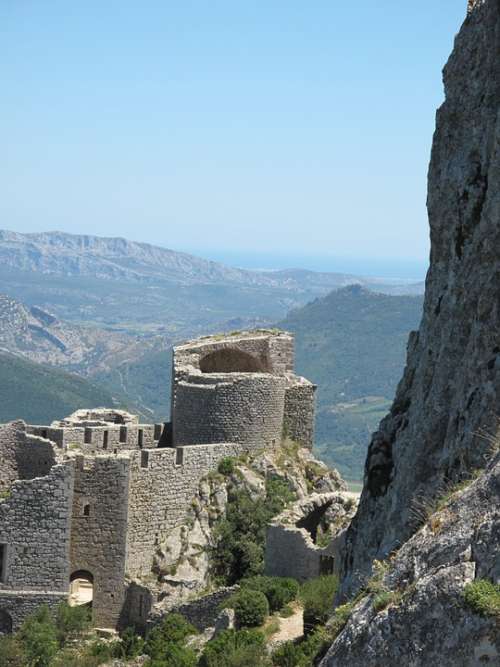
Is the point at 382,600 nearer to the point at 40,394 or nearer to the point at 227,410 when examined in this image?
the point at 227,410

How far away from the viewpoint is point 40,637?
102ft

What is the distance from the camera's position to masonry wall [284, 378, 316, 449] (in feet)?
123

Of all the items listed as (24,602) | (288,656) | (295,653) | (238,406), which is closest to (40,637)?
(24,602)

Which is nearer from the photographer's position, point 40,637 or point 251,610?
point 251,610

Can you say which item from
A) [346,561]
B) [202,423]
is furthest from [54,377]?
[346,561]

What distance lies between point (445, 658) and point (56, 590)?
71.0ft

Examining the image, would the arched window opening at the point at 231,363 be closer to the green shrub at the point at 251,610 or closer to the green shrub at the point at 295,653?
the green shrub at the point at 251,610

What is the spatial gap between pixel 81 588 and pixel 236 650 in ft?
29.1

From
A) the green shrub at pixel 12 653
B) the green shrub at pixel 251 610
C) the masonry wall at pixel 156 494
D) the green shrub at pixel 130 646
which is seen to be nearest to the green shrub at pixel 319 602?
the green shrub at pixel 251 610

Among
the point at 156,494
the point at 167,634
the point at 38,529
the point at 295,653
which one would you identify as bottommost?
the point at 167,634

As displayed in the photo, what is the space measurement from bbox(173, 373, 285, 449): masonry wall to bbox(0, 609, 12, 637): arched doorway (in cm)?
668

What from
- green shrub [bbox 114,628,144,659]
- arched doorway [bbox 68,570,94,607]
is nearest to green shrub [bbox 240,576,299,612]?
green shrub [bbox 114,628,144,659]

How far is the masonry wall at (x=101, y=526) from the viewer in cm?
3188

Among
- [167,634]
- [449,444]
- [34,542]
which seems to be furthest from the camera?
[34,542]
